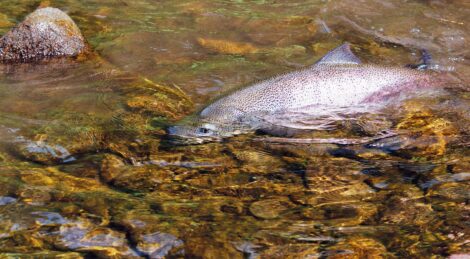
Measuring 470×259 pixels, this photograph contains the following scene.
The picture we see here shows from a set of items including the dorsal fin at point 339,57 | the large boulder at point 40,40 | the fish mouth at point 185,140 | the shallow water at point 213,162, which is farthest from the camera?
the large boulder at point 40,40

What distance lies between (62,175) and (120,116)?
3.44 feet

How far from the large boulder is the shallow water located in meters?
0.21

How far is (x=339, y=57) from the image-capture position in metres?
5.33

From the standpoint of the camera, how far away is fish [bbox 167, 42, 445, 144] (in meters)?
4.68

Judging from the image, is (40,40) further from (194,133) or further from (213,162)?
(213,162)

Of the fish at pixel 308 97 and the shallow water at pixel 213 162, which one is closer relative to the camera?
the shallow water at pixel 213 162

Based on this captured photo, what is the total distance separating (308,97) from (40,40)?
2.78m

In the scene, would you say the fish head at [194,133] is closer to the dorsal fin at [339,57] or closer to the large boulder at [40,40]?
the dorsal fin at [339,57]

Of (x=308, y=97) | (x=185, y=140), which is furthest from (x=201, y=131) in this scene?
(x=308, y=97)

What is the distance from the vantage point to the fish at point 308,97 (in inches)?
184

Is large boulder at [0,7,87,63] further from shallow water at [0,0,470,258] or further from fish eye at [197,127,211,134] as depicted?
fish eye at [197,127,211,134]

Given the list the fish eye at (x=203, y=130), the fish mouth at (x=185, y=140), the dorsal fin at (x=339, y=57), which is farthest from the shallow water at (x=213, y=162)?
the dorsal fin at (x=339, y=57)

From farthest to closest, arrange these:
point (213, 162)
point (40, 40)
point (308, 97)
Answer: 1. point (40, 40)
2. point (308, 97)
3. point (213, 162)

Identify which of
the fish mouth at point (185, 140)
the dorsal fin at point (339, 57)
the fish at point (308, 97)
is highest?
the dorsal fin at point (339, 57)
